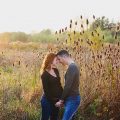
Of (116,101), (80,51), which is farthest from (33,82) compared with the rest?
(116,101)

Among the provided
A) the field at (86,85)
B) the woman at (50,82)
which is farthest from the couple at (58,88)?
the field at (86,85)

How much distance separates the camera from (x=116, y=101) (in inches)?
436

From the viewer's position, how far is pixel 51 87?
9461 millimetres

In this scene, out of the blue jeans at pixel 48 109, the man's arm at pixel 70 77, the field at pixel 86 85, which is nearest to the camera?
the man's arm at pixel 70 77

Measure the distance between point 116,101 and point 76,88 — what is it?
207 centimetres

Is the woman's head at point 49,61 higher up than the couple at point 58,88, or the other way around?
the woman's head at point 49,61

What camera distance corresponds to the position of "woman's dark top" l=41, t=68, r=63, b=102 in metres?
9.43

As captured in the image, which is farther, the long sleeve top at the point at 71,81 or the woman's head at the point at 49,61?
the woman's head at the point at 49,61

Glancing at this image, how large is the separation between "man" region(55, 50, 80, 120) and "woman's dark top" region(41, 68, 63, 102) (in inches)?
9.2

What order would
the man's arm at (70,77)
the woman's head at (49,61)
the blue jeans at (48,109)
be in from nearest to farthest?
the man's arm at (70,77) → the woman's head at (49,61) → the blue jeans at (48,109)

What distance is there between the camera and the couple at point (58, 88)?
9164 mm

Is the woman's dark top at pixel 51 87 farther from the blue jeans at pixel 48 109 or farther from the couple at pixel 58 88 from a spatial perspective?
the blue jeans at pixel 48 109

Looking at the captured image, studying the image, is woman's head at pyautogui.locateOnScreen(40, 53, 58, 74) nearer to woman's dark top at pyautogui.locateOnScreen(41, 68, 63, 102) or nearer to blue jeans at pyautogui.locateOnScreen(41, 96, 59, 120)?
woman's dark top at pyautogui.locateOnScreen(41, 68, 63, 102)

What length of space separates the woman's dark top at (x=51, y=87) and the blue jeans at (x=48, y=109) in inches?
4.2
